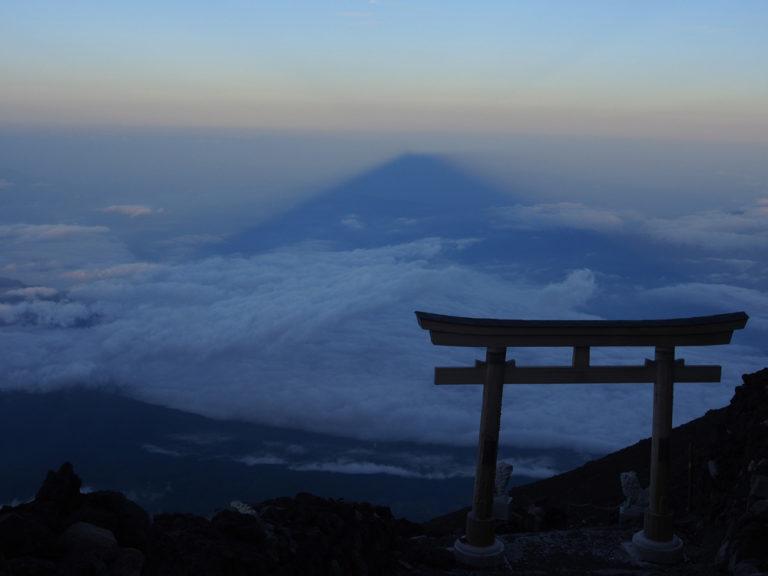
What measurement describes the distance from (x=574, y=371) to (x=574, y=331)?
0.49 metres

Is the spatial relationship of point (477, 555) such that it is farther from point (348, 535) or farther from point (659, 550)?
point (659, 550)

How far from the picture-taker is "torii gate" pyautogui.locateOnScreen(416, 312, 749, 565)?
29.3 feet

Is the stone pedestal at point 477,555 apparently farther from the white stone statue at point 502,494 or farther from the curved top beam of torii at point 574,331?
the curved top beam of torii at point 574,331

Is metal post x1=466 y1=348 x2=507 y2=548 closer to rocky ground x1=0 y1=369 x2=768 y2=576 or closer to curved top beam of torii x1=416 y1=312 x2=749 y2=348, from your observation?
curved top beam of torii x1=416 y1=312 x2=749 y2=348

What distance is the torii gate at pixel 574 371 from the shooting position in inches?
352

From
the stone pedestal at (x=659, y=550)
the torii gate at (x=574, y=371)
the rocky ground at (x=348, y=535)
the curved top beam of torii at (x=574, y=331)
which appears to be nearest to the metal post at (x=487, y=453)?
the torii gate at (x=574, y=371)

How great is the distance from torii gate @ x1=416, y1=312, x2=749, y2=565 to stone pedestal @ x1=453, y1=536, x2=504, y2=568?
0.04 feet

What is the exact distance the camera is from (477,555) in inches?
354

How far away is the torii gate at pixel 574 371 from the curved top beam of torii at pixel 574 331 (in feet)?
0.04

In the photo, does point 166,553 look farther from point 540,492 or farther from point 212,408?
point 212,408

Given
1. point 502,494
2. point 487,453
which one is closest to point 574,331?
point 487,453

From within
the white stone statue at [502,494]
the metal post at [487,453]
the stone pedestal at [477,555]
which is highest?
the metal post at [487,453]

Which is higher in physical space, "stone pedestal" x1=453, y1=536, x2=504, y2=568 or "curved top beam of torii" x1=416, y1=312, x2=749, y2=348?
"curved top beam of torii" x1=416, y1=312, x2=749, y2=348

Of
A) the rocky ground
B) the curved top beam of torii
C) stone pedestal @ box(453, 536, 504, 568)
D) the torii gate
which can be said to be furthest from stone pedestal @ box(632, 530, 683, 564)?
the curved top beam of torii
